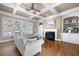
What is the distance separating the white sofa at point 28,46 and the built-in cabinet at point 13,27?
→ 8.2 inches

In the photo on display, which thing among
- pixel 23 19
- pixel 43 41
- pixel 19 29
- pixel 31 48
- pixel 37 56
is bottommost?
pixel 37 56

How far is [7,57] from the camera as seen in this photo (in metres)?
1.71

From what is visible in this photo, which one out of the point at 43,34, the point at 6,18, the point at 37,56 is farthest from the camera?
the point at 43,34

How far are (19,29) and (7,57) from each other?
76cm

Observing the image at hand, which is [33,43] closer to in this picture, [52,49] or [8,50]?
[52,49]

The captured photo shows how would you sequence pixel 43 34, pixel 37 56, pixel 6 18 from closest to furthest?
pixel 6 18 → pixel 37 56 → pixel 43 34

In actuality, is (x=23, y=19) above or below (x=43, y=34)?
above

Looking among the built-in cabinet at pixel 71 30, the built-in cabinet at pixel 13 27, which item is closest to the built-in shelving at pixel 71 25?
the built-in cabinet at pixel 71 30

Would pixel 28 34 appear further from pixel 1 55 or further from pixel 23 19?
pixel 1 55

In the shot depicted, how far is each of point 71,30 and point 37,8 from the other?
1.07 metres

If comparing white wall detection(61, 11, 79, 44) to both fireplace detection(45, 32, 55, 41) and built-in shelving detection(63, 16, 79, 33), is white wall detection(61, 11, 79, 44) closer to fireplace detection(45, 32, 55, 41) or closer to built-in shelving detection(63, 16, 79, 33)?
built-in shelving detection(63, 16, 79, 33)

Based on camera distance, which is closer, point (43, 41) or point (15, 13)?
point (15, 13)

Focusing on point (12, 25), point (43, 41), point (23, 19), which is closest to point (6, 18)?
point (12, 25)

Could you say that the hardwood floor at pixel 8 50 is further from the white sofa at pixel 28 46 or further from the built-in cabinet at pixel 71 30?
the built-in cabinet at pixel 71 30
